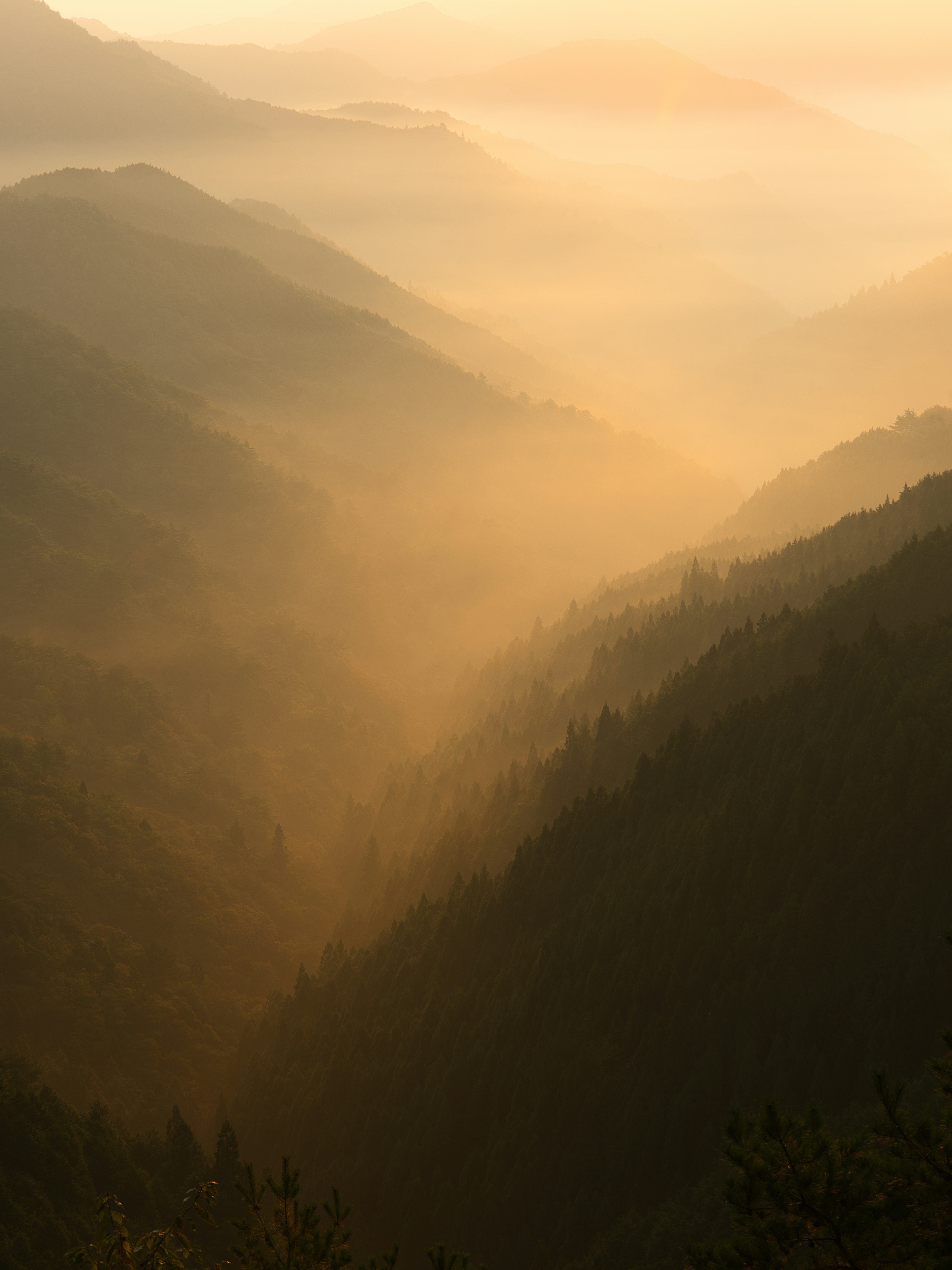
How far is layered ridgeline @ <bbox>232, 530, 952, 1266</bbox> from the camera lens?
3265 inches

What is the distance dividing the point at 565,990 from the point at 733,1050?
1665 cm

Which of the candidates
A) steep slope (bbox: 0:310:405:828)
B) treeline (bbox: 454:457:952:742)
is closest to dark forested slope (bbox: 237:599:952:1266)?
treeline (bbox: 454:457:952:742)

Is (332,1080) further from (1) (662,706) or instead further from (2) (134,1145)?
(1) (662,706)

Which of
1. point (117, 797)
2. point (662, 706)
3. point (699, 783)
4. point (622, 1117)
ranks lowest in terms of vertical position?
point (622, 1117)

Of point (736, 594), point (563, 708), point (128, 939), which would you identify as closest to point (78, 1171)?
point (128, 939)

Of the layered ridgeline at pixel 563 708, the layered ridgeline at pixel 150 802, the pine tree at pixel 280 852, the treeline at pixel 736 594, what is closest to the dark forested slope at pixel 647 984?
the layered ridgeline at pixel 150 802

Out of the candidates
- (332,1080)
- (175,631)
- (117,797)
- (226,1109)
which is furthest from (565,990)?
(175,631)

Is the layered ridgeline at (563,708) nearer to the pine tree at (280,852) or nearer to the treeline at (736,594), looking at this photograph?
the treeline at (736,594)

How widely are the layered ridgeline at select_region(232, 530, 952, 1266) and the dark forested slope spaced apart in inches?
7.8

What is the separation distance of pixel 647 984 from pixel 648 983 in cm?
6

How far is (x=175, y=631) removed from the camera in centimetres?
18575

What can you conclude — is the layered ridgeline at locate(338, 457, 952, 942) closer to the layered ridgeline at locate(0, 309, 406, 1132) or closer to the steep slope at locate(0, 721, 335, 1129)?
the layered ridgeline at locate(0, 309, 406, 1132)

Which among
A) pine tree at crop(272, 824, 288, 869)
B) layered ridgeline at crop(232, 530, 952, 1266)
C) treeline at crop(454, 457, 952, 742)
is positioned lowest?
layered ridgeline at crop(232, 530, 952, 1266)

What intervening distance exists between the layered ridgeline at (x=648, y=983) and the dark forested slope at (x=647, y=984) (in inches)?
7.8
